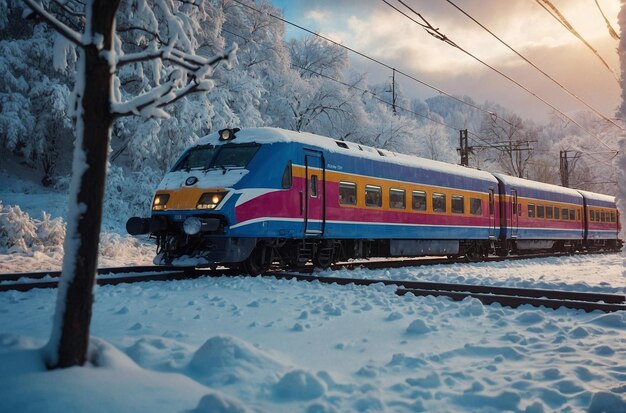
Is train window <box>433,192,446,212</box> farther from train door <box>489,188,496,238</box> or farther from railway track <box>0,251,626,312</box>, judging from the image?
railway track <box>0,251,626,312</box>

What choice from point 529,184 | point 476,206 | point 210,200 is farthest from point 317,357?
point 529,184

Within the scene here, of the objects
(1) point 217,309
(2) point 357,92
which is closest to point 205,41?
(2) point 357,92

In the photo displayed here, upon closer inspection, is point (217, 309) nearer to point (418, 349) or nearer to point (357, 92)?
point (418, 349)

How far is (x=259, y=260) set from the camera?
1091 cm

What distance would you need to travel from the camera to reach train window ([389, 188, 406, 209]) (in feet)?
44.7

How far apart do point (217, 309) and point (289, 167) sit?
4829 mm

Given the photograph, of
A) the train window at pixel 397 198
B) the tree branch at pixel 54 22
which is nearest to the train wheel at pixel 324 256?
the train window at pixel 397 198

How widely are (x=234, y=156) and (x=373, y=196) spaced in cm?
419

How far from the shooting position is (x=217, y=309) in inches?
248

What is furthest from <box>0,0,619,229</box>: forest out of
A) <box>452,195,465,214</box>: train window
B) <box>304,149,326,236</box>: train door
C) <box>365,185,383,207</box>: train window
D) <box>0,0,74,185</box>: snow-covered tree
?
<box>452,195,465,214</box>: train window

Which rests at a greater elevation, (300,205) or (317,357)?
(300,205)

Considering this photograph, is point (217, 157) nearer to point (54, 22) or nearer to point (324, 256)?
point (324, 256)

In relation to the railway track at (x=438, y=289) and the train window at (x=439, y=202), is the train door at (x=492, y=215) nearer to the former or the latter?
the train window at (x=439, y=202)

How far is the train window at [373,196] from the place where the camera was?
504 inches
